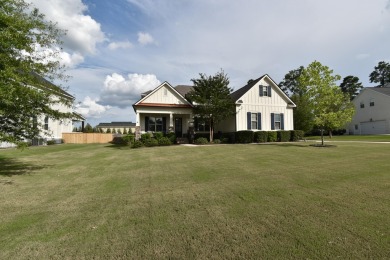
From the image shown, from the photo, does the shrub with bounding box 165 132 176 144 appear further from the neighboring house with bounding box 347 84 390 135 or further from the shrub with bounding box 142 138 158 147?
the neighboring house with bounding box 347 84 390 135

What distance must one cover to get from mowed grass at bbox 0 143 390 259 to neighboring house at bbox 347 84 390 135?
37094mm

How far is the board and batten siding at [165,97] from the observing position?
22.5 m

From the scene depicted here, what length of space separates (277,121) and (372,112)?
25051 millimetres

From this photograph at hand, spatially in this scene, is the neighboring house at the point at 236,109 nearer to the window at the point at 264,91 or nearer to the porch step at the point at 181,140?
the window at the point at 264,91

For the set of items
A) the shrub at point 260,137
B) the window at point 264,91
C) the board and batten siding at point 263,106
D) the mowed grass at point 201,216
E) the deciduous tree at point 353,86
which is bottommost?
the mowed grass at point 201,216

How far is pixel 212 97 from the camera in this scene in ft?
68.3

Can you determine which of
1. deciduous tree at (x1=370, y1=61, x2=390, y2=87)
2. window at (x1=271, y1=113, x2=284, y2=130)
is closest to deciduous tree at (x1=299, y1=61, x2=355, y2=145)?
window at (x1=271, y1=113, x2=284, y2=130)

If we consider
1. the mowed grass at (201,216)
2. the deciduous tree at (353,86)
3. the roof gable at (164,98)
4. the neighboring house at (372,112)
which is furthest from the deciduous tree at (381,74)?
the mowed grass at (201,216)

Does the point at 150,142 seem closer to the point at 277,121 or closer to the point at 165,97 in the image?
the point at 165,97

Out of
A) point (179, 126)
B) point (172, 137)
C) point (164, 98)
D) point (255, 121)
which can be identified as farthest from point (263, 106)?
point (164, 98)

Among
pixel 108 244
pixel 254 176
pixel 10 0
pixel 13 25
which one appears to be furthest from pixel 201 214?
pixel 10 0

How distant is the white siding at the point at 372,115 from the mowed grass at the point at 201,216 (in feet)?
122

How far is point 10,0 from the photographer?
26.0 ft

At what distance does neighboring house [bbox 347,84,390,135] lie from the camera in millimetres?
36906
